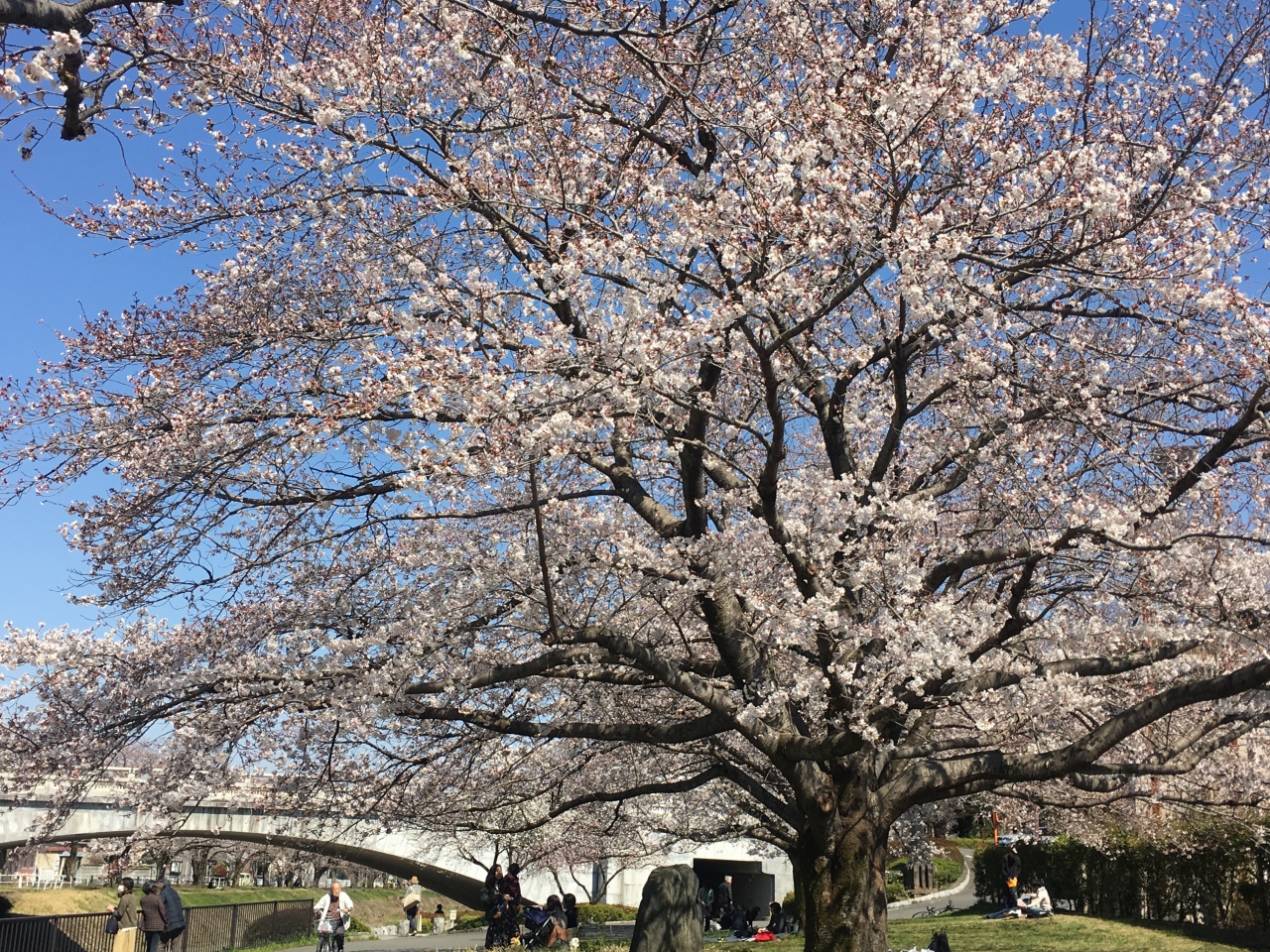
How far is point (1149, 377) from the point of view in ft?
29.1

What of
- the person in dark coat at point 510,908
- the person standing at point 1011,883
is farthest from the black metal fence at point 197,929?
the person standing at point 1011,883

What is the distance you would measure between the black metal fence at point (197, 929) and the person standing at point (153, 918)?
1.30 metres

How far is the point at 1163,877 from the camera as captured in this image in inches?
720

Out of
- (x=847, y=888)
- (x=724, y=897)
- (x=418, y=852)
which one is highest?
(x=847, y=888)

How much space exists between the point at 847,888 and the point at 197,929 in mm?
16803

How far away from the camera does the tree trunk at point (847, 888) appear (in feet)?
29.0

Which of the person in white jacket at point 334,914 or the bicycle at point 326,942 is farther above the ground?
the person in white jacket at point 334,914

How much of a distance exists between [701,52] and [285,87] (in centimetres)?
315

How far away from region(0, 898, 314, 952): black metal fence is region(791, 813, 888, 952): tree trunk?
36.1 feet

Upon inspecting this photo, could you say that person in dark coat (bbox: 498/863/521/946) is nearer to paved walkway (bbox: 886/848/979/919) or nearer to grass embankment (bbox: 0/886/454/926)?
grass embankment (bbox: 0/886/454/926)

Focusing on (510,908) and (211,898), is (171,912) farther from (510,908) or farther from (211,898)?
(211,898)

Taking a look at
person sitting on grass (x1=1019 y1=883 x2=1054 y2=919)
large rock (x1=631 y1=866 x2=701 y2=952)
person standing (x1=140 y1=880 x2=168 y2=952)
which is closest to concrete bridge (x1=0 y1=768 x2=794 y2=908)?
person standing (x1=140 y1=880 x2=168 y2=952)

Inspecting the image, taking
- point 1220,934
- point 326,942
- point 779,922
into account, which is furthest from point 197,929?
point 1220,934

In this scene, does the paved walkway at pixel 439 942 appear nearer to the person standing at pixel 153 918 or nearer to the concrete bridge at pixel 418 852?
the concrete bridge at pixel 418 852
